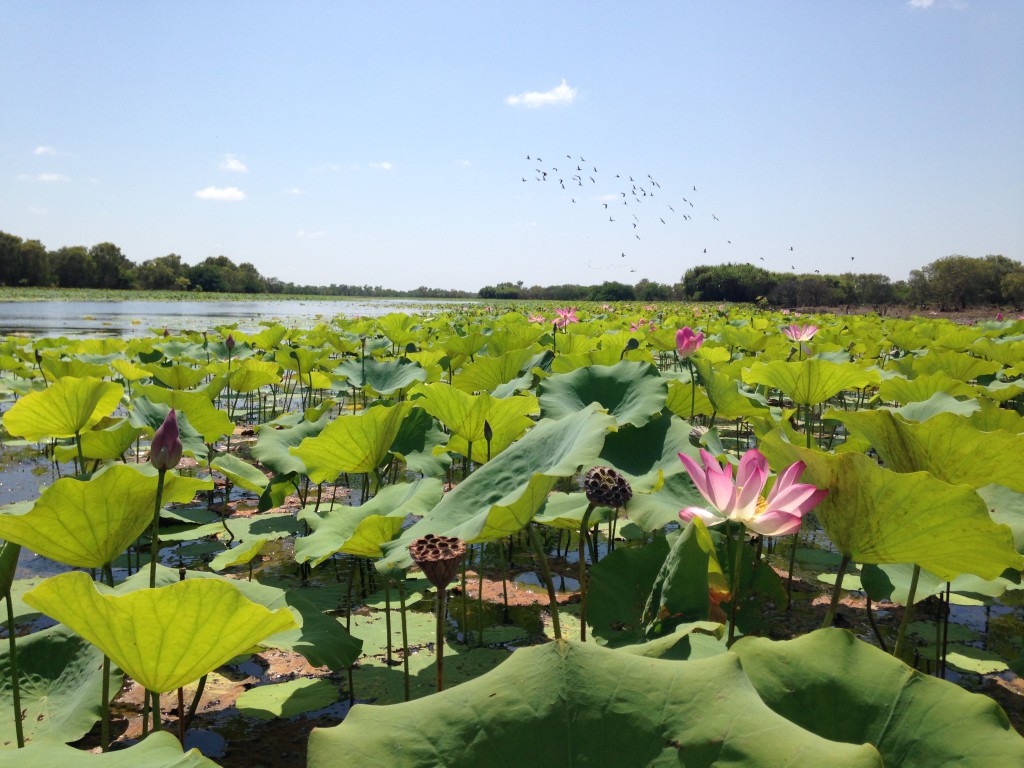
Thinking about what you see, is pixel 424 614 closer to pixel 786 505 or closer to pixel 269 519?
pixel 269 519

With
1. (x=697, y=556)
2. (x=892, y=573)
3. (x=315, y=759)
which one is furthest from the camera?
(x=892, y=573)

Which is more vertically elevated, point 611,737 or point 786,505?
point 786,505

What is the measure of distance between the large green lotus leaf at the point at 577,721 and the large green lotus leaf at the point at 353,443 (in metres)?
1.26

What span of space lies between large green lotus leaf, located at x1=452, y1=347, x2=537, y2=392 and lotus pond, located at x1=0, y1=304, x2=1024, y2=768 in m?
0.02

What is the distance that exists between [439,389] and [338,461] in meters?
0.39

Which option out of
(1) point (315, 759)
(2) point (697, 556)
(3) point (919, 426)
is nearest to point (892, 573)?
(3) point (919, 426)

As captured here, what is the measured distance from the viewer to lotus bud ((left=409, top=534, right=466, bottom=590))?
1020 millimetres

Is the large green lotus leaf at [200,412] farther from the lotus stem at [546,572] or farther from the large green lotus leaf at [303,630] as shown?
the lotus stem at [546,572]

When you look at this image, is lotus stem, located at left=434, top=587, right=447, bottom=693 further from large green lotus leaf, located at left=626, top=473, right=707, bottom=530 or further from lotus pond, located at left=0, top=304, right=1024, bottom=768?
large green lotus leaf, located at left=626, top=473, right=707, bottom=530

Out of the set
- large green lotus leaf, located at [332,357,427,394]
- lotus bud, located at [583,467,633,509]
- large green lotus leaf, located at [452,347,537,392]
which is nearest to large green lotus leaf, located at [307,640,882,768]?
lotus bud, located at [583,467,633,509]

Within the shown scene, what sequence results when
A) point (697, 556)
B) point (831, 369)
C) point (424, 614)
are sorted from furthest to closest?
point (831, 369) → point (424, 614) → point (697, 556)

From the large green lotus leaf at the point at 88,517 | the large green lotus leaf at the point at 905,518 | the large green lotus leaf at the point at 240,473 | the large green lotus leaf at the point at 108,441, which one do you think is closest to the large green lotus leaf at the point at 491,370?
the large green lotus leaf at the point at 240,473

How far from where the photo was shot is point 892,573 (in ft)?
5.82

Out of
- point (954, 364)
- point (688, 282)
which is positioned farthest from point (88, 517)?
point (688, 282)
